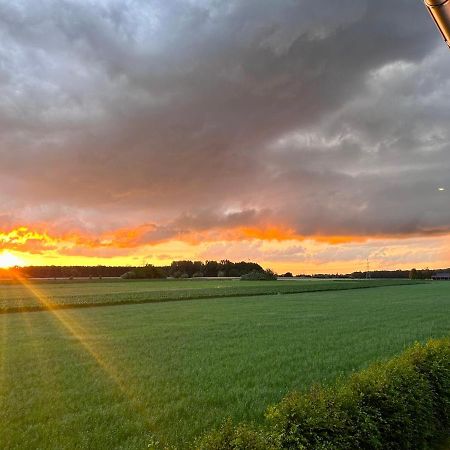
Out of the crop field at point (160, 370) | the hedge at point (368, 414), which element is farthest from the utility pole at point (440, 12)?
the crop field at point (160, 370)

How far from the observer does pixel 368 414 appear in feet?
27.9

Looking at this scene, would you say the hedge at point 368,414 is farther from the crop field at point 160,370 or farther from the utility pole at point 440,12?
the utility pole at point 440,12

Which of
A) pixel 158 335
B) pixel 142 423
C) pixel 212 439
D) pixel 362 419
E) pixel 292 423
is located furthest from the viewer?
pixel 158 335

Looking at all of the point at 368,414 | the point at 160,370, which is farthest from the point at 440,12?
the point at 160,370

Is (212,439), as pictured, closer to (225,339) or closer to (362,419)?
(362,419)

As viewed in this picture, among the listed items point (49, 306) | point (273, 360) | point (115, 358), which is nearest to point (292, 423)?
point (273, 360)

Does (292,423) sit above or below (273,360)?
above

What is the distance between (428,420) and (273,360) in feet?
33.5

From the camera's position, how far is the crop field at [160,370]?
11.3 meters

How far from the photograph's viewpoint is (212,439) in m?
5.96

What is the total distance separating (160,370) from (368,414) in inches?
434

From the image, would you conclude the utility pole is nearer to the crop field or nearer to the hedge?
the hedge

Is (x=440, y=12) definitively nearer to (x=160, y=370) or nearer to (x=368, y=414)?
(x=368, y=414)

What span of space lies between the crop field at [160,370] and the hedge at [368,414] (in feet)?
→ 4.41
